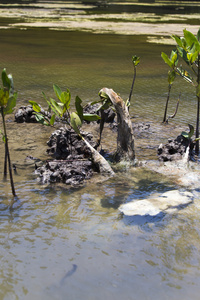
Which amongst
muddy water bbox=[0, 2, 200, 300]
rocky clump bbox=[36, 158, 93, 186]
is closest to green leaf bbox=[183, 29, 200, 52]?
muddy water bbox=[0, 2, 200, 300]

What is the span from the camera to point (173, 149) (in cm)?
521

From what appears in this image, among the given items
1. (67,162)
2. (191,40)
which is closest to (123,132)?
(67,162)

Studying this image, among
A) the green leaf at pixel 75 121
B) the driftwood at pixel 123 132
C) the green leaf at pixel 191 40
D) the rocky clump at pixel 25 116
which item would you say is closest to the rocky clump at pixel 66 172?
the green leaf at pixel 75 121

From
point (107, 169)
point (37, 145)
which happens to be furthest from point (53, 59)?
point (107, 169)

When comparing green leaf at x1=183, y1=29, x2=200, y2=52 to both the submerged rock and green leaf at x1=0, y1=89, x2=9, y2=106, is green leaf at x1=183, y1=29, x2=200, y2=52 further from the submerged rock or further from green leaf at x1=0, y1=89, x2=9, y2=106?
green leaf at x1=0, y1=89, x2=9, y2=106

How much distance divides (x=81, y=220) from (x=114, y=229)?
0.32 metres

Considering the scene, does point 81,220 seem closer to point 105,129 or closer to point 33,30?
point 105,129

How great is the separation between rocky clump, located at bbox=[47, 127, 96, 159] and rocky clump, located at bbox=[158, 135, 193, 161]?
33.7 inches

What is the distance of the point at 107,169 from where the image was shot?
15.1ft

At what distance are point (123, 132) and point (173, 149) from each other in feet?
2.26

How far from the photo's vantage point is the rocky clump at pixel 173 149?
5070 mm

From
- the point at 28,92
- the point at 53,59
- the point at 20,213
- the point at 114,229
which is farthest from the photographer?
the point at 53,59

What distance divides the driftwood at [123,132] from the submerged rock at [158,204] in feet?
3.26

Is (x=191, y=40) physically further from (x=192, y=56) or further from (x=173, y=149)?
(x=173, y=149)
